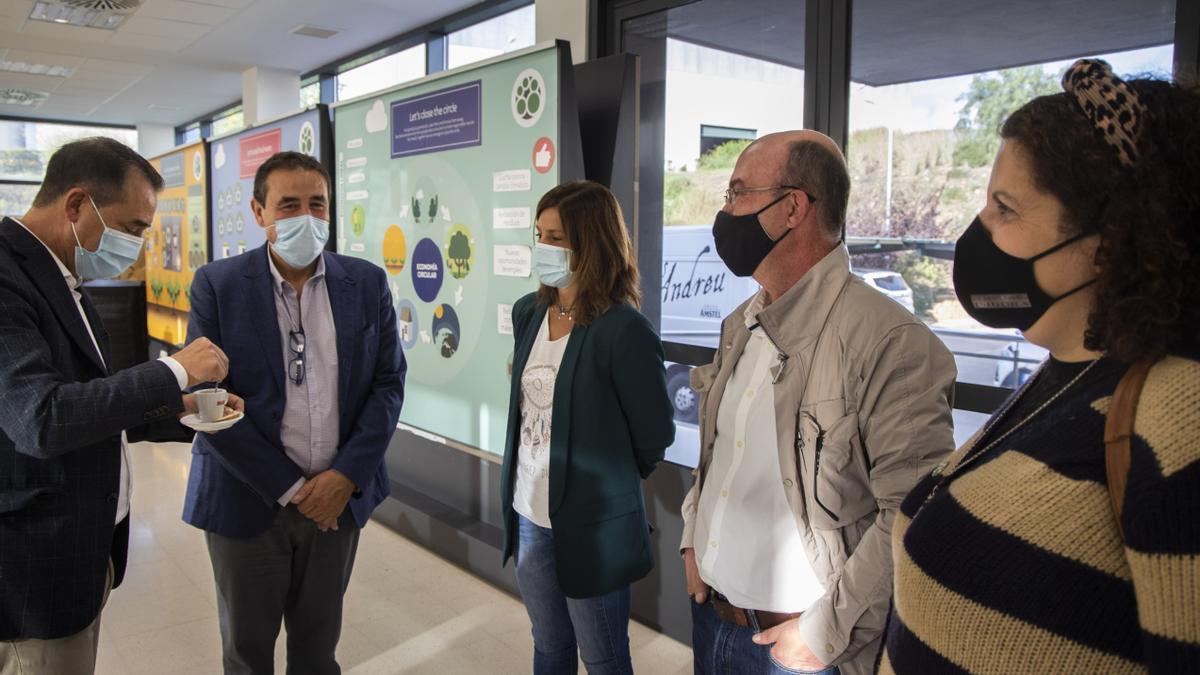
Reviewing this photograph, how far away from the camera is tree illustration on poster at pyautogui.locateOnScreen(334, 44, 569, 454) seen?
3.37 metres

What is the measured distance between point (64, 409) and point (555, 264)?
119 cm

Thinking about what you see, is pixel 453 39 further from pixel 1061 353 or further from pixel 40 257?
pixel 1061 353

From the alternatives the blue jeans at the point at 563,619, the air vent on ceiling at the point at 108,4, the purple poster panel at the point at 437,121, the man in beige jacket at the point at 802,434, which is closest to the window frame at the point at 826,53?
the purple poster panel at the point at 437,121

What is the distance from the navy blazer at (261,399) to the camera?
2023 mm

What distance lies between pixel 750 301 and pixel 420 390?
284cm

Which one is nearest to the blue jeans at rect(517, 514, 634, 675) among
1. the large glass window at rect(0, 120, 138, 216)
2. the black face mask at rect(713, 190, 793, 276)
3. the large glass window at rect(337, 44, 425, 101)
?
the black face mask at rect(713, 190, 793, 276)

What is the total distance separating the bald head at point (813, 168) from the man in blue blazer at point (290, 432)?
1.28 m

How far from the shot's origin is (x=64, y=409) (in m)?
1.55

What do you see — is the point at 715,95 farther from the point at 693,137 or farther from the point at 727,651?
the point at 727,651

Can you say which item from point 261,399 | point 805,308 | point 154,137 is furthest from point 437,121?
point 154,137

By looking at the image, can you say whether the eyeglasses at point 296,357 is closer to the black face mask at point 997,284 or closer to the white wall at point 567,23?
the black face mask at point 997,284

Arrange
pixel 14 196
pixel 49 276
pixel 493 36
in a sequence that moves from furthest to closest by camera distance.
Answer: pixel 14 196 < pixel 493 36 < pixel 49 276

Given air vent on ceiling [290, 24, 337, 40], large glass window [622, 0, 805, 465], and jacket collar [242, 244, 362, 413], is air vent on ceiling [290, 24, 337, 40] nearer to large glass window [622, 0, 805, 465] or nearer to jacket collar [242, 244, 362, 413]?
large glass window [622, 0, 805, 465]

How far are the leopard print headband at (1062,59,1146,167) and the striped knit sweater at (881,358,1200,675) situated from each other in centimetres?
23
